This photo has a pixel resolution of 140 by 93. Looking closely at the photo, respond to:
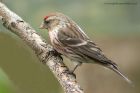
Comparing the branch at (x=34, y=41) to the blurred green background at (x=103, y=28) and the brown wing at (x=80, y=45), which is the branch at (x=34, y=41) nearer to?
the brown wing at (x=80, y=45)

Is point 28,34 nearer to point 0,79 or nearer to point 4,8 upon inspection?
point 4,8

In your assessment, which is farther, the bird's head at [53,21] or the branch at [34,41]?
the bird's head at [53,21]

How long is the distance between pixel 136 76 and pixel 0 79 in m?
2.01

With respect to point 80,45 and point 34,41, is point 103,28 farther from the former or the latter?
point 34,41

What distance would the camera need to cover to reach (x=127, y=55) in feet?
10.7

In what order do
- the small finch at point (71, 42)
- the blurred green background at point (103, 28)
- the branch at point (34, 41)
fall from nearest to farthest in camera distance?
the branch at point (34, 41) < the small finch at point (71, 42) < the blurred green background at point (103, 28)

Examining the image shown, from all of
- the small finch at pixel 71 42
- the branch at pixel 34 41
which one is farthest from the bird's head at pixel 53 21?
the branch at pixel 34 41

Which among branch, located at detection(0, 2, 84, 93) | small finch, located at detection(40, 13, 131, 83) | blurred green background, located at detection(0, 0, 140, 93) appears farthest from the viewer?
blurred green background, located at detection(0, 0, 140, 93)

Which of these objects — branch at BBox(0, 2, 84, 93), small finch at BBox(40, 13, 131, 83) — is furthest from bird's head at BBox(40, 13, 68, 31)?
branch at BBox(0, 2, 84, 93)

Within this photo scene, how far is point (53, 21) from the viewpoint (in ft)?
6.46

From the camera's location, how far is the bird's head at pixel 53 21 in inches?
77.0

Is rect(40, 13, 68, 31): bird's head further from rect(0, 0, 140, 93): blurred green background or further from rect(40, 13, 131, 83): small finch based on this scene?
rect(0, 0, 140, 93): blurred green background

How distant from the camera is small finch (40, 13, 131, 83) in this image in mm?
1874

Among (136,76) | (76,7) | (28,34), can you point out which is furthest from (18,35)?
(136,76)
